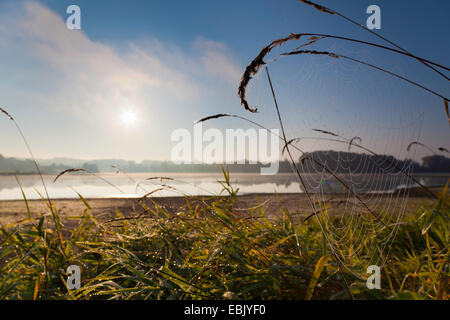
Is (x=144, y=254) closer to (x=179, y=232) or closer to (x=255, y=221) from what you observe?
(x=179, y=232)

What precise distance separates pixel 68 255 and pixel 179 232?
0.96 meters

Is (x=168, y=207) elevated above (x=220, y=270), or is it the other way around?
(x=168, y=207)

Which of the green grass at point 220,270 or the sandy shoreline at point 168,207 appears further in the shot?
the sandy shoreline at point 168,207

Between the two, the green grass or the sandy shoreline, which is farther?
the sandy shoreline

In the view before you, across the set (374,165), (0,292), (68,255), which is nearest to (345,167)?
(374,165)

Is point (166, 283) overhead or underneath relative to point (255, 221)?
underneath

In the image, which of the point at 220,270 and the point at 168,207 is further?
the point at 168,207

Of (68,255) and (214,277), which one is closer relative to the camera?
(214,277)

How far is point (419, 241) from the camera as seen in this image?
3137mm

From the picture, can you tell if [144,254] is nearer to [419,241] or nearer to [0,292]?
[0,292]
